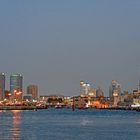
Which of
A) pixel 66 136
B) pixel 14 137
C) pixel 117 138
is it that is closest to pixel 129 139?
pixel 117 138

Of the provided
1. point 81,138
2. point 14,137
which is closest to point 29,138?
point 14,137

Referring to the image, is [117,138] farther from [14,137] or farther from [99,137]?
[14,137]

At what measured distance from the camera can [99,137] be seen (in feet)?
191

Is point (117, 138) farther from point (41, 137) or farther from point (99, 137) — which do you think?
point (41, 137)

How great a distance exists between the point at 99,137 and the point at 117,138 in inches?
81.8

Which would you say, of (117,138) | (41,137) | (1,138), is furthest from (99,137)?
(1,138)

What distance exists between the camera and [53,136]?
196ft

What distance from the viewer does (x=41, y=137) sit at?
190 feet

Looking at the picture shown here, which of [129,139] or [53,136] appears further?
[53,136]

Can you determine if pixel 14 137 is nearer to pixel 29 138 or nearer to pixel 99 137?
pixel 29 138

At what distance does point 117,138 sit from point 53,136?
700 centimetres

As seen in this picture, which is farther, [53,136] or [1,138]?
[53,136]

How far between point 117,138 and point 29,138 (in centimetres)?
880

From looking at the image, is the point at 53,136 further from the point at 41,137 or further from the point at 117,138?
the point at 117,138
